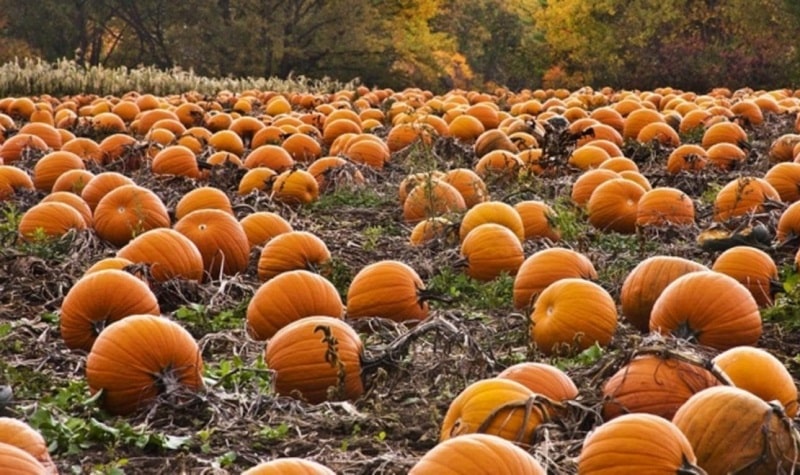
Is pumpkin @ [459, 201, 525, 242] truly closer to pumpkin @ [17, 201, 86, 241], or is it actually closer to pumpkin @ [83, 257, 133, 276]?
pumpkin @ [83, 257, 133, 276]

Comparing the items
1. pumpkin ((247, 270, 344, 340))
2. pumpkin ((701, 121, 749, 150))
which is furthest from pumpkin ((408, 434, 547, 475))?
pumpkin ((701, 121, 749, 150))

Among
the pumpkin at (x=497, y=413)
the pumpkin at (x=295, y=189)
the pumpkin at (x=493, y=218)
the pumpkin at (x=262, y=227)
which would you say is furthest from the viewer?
the pumpkin at (x=295, y=189)

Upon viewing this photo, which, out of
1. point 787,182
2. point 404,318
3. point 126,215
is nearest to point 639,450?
point 404,318

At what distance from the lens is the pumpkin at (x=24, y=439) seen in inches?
123

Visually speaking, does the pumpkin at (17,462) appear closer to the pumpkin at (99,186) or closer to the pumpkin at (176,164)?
the pumpkin at (99,186)

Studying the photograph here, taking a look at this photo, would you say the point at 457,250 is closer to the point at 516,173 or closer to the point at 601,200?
the point at 601,200

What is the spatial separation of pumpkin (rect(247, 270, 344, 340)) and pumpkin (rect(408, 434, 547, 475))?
7.43 ft

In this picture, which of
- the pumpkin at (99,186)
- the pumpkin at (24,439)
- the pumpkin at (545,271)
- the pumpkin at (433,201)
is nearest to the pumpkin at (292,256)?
the pumpkin at (545,271)

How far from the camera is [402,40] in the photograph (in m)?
36.9

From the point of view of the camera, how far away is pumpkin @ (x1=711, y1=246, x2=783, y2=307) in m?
5.32

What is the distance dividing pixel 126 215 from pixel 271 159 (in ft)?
9.42

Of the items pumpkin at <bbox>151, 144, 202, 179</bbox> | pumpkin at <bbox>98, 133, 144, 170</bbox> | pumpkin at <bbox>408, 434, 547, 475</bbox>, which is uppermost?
pumpkin at <bbox>408, 434, 547, 475</bbox>

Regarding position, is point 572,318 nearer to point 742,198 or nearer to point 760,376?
point 760,376

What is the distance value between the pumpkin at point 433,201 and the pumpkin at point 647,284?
6.98ft
